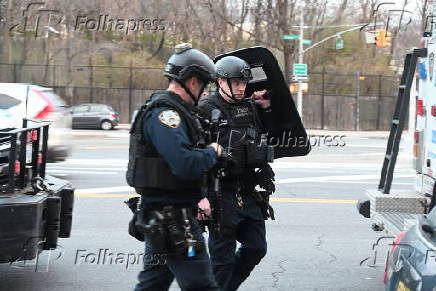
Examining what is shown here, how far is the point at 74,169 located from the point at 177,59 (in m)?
10.8

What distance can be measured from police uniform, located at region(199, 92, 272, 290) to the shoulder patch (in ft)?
3.39

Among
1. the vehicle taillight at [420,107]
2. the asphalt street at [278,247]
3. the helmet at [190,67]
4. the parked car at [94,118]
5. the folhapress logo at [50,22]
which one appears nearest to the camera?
the helmet at [190,67]

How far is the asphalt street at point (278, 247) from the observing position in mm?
6207

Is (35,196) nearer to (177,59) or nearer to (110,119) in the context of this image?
(177,59)

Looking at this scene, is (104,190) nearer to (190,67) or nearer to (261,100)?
(261,100)

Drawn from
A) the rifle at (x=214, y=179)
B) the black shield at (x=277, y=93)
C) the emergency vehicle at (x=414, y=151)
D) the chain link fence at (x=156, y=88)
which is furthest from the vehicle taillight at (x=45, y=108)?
the chain link fence at (x=156, y=88)

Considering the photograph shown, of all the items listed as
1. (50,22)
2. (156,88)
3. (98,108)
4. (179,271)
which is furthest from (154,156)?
(156,88)

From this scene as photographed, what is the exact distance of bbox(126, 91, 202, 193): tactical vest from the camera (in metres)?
3.79

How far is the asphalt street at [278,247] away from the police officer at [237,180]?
1.17 m

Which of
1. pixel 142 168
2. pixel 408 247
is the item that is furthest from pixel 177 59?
pixel 408 247

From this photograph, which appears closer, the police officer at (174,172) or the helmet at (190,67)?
the police officer at (174,172)

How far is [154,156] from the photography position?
3.84 m

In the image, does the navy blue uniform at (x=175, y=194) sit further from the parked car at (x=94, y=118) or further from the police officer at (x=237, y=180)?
the parked car at (x=94, y=118)

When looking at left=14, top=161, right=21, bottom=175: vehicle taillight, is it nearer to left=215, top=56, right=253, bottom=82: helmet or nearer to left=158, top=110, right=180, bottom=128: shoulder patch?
left=215, top=56, right=253, bottom=82: helmet
